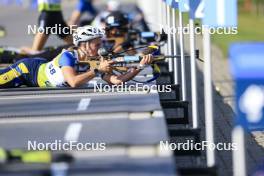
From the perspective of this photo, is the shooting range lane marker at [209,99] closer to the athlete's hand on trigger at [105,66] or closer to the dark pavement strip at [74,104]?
the dark pavement strip at [74,104]

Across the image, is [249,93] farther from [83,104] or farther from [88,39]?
[88,39]

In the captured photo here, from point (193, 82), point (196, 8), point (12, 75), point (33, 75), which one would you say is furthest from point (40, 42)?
point (196, 8)

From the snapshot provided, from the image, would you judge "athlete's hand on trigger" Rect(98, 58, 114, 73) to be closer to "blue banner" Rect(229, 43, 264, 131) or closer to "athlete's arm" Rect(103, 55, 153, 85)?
"athlete's arm" Rect(103, 55, 153, 85)

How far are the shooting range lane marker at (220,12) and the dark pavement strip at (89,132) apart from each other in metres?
0.99

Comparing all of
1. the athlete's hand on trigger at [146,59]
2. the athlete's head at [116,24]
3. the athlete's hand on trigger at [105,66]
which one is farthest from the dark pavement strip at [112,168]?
the athlete's head at [116,24]

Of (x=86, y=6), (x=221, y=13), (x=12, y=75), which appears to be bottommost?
(x=86, y=6)

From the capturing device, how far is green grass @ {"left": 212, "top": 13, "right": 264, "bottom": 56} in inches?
1045

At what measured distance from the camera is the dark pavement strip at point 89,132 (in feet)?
22.4

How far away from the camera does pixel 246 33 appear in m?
29.3

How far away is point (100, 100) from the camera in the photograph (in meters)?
8.92

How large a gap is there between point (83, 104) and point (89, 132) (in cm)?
147

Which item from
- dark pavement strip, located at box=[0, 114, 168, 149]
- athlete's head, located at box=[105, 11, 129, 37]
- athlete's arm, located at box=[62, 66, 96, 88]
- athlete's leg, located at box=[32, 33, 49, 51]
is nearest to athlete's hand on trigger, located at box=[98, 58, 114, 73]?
athlete's arm, located at box=[62, 66, 96, 88]

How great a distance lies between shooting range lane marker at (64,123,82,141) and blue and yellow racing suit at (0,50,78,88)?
8.50 feet

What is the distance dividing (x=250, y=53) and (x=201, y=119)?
16.6ft
